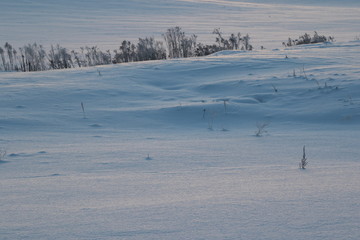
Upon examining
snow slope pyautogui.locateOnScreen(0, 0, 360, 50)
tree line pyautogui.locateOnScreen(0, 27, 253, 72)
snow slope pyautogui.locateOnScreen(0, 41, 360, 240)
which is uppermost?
snow slope pyautogui.locateOnScreen(0, 0, 360, 50)

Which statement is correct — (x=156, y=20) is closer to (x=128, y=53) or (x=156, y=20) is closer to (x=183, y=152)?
(x=128, y=53)

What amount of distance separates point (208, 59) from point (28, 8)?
39.8m

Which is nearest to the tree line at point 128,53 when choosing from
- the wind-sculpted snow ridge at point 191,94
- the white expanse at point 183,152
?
the wind-sculpted snow ridge at point 191,94

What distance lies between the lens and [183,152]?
319 centimetres

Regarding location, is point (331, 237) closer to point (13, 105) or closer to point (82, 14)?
point (13, 105)

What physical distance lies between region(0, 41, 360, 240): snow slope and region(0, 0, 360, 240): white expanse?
0.4 inches

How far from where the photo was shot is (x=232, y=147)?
338cm

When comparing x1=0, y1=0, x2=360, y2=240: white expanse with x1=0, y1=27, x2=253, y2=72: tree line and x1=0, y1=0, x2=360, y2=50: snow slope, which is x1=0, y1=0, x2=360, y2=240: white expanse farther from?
x1=0, y1=0, x2=360, y2=50: snow slope

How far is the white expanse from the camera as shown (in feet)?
5.47

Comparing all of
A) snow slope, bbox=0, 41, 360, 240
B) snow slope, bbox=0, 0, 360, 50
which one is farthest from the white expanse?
→ snow slope, bbox=0, 0, 360, 50

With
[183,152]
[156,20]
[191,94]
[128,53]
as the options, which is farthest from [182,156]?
[156,20]

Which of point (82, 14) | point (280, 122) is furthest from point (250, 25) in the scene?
point (280, 122)

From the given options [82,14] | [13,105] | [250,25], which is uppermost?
[82,14]

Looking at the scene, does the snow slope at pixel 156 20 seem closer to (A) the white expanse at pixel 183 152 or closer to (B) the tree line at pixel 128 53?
(B) the tree line at pixel 128 53
